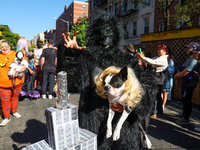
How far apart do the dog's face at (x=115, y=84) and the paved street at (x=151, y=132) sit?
2368mm

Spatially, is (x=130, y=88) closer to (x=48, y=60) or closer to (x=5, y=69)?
(x=5, y=69)

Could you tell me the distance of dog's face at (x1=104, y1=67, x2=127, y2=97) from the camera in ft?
3.96

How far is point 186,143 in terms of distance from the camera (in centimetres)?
321

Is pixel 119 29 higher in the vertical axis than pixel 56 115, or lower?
higher

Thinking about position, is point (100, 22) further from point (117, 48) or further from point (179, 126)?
point (179, 126)

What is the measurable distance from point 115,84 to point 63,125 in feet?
1.73

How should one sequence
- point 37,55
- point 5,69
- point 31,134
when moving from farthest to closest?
point 37,55 → point 5,69 → point 31,134

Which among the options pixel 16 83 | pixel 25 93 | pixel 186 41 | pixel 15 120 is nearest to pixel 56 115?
pixel 16 83

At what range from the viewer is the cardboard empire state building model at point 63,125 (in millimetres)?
1165

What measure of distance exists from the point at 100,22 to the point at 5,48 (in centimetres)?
279

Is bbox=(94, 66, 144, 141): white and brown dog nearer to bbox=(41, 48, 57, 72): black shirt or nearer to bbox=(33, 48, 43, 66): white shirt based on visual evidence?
bbox=(41, 48, 57, 72): black shirt

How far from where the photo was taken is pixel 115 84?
1.21 metres

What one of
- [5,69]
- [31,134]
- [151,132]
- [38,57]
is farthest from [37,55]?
[151,132]

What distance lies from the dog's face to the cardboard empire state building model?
1.08 ft
